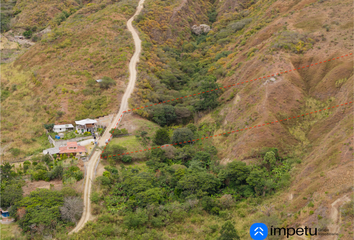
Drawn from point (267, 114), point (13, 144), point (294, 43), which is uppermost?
point (294, 43)

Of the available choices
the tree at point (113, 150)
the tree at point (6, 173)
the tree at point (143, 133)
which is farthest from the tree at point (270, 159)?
the tree at point (6, 173)

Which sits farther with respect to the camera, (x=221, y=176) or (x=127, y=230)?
(x=221, y=176)

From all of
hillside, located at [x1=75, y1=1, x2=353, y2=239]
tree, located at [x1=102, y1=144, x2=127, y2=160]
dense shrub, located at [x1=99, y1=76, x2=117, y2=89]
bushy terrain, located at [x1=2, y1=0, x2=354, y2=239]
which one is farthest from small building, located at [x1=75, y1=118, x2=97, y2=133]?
dense shrub, located at [x1=99, y1=76, x2=117, y2=89]

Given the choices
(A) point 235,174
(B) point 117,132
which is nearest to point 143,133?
(B) point 117,132

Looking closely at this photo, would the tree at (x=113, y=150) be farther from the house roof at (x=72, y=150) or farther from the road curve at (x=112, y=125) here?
the house roof at (x=72, y=150)

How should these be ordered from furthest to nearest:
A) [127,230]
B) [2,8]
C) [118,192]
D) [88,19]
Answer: [2,8]
[88,19]
[118,192]
[127,230]

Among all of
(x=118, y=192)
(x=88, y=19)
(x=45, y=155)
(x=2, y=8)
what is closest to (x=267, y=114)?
(x=118, y=192)

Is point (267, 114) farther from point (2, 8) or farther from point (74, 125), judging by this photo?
point (2, 8)
